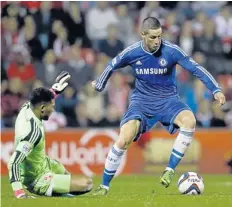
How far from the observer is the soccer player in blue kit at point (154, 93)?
12359 mm

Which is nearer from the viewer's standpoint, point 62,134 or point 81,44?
point 62,134

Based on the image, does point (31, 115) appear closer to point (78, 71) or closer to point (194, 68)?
point (194, 68)

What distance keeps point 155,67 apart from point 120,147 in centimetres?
124

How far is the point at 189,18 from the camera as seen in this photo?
889 inches

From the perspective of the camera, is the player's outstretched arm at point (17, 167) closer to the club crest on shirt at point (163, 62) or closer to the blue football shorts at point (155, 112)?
the blue football shorts at point (155, 112)

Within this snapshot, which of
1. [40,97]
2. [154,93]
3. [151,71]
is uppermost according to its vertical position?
[151,71]

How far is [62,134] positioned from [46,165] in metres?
8.23

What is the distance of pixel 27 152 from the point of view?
11.0 metres

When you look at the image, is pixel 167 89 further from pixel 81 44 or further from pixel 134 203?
pixel 81 44

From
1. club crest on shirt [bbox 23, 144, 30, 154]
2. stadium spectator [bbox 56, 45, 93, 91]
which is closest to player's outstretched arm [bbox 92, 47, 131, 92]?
club crest on shirt [bbox 23, 144, 30, 154]

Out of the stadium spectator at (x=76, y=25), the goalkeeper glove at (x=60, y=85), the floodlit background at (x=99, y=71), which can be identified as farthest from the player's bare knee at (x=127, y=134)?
the stadium spectator at (x=76, y=25)

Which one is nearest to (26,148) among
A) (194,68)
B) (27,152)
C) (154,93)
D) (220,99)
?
(27,152)

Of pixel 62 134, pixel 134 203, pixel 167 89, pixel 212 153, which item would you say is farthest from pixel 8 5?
pixel 134 203

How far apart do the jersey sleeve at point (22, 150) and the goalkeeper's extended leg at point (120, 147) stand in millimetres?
1544
